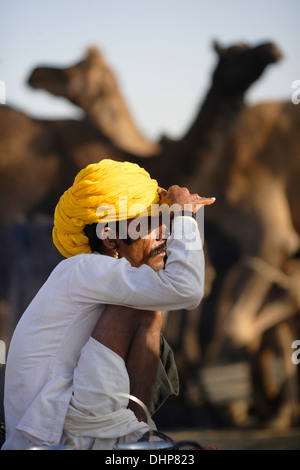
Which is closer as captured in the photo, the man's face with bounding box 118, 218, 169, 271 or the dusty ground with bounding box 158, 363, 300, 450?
the man's face with bounding box 118, 218, 169, 271

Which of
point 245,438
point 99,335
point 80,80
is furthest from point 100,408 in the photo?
point 80,80

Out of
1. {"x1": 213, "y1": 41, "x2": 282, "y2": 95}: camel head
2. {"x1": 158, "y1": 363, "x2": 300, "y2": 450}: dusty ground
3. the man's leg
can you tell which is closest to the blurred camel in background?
{"x1": 213, "y1": 41, "x2": 282, "y2": 95}: camel head

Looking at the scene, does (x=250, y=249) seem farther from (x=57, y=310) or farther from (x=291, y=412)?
(x=57, y=310)

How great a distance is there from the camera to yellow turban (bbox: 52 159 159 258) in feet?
6.62

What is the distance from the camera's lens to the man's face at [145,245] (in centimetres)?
206

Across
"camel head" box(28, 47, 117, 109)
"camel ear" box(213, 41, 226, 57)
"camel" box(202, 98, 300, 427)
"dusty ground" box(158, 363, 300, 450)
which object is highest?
"camel ear" box(213, 41, 226, 57)

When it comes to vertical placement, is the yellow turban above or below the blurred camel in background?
above

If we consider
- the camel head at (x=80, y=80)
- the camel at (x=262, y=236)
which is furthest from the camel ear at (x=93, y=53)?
the camel at (x=262, y=236)

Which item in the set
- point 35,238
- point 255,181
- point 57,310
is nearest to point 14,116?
point 255,181

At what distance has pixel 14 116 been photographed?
280 inches

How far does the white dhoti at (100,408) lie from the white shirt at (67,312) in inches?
1.4

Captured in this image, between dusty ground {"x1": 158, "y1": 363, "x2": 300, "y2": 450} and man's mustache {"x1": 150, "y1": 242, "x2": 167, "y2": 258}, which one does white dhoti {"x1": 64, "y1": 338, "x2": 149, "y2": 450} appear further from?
dusty ground {"x1": 158, "y1": 363, "x2": 300, "y2": 450}

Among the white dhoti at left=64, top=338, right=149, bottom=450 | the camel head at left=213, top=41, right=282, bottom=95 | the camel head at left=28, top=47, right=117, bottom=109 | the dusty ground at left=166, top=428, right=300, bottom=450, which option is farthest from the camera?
the camel head at left=28, top=47, right=117, bottom=109

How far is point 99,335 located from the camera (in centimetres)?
187
